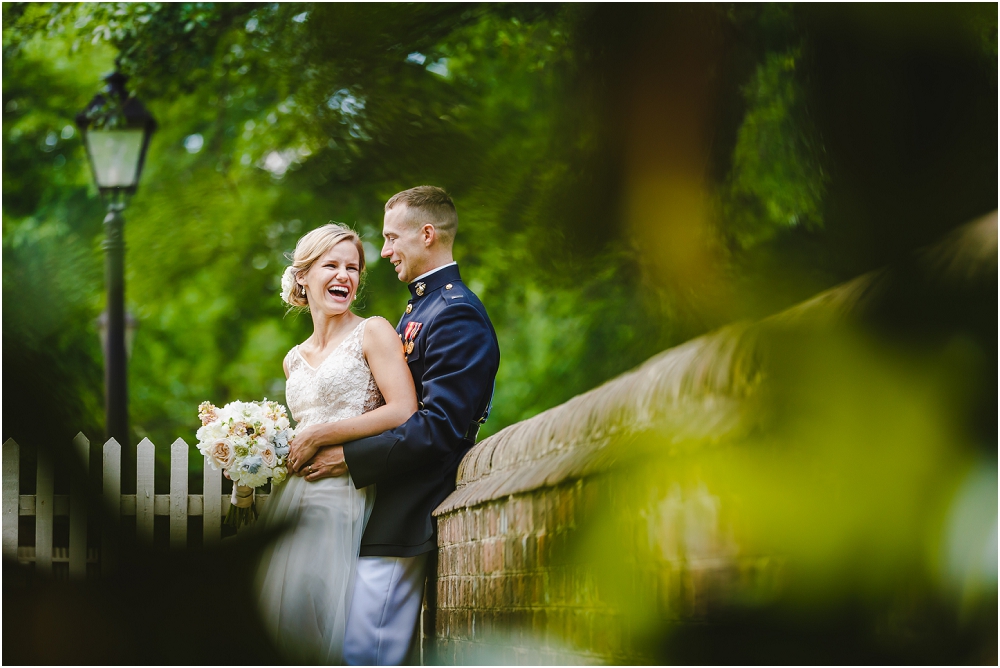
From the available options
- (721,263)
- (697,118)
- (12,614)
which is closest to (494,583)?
(721,263)

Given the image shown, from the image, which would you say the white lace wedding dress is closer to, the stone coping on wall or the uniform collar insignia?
the uniform collar insignia

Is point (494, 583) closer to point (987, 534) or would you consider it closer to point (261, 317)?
point (987, 534)

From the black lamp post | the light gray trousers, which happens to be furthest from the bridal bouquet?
the black lamp post

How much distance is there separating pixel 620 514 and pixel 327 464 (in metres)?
1.55

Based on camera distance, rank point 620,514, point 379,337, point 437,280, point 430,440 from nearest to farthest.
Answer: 1. point 620,514
2. point 430,440
3. point 379,337
4. point 437,280

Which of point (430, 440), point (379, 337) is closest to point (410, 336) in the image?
point (379, 337)

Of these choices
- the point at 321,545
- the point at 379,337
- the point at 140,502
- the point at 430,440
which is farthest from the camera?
the point at 140,502

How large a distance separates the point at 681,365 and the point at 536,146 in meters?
0.91

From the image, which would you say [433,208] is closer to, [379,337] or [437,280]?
[437,280]

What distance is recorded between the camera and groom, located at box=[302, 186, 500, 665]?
8.41 ft

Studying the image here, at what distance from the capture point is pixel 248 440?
9.52ft

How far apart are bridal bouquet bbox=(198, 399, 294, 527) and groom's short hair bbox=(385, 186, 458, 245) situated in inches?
33.2

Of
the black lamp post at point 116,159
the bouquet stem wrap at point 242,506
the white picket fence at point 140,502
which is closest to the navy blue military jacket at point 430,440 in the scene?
the bouquet stem wrap at point 242,506

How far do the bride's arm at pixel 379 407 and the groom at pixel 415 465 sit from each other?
0.04 m
